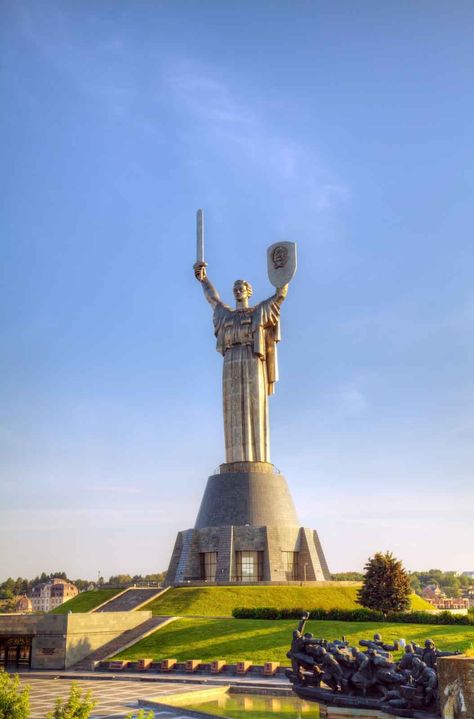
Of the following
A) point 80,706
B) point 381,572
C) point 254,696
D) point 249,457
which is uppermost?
point 249,457

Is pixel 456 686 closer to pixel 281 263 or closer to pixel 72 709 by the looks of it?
pixel 72 709

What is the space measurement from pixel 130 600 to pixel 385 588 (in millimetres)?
12022

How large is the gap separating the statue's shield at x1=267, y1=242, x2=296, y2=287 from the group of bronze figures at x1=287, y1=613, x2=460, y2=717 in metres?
27.0

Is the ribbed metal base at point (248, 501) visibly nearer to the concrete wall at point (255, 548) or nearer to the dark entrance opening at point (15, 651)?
the concrete wall at point (255, 548)

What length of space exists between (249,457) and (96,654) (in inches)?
639

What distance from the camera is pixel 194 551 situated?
3734 cm

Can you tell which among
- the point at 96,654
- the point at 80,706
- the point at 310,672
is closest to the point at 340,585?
the point at 96,654

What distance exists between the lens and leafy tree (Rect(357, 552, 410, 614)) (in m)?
28.3

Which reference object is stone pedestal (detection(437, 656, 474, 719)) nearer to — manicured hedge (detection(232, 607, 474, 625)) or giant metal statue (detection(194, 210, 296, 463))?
manicured hedge (detection(232, 607, 474, 625))

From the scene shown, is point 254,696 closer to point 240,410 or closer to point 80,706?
point 80,706

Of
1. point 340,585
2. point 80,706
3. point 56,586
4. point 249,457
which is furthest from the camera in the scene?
point 56,586

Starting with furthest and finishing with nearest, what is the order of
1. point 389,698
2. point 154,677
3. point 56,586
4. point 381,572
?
point 56,586, point 381,572, point 154,677, point 389,698

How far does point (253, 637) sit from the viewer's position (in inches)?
981

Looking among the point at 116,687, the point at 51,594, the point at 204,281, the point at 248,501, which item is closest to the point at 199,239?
the point at 204,281
